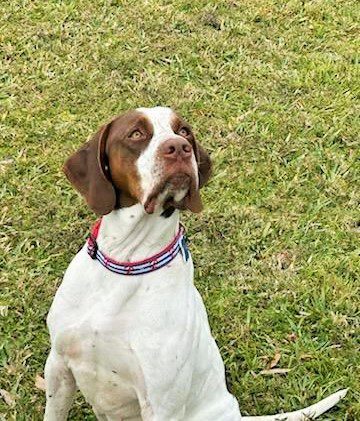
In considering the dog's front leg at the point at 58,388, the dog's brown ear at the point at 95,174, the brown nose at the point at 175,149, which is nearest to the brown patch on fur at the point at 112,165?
the dog's brown ear at the point at 95,174

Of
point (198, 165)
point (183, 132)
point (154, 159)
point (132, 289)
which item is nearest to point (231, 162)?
point (198, 165)

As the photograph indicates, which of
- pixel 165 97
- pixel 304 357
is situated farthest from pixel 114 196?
pixel 165 97

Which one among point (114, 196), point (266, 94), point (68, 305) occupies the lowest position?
point (266, 94)

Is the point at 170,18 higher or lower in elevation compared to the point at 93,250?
lower

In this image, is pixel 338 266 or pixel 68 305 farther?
pixel 338 266

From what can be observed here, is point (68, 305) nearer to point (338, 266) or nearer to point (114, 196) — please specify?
point (114, 196)

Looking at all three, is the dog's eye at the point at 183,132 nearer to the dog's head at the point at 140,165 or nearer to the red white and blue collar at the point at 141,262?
the dog's head at the point at 140,165

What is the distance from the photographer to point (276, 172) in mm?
6414

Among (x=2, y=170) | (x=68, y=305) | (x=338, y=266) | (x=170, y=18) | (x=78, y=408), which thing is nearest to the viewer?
(x=68, y=305)

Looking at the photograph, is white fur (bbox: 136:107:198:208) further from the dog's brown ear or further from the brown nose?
the dog's brown ear

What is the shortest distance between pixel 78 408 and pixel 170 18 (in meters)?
4.44

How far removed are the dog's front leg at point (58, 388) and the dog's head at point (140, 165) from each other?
0.76 metres

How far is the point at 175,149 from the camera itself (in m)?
3.43

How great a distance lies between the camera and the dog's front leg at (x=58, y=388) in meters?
3.92
